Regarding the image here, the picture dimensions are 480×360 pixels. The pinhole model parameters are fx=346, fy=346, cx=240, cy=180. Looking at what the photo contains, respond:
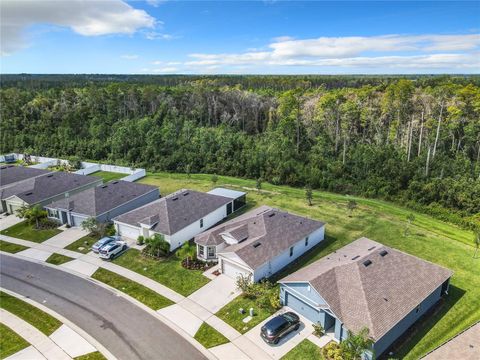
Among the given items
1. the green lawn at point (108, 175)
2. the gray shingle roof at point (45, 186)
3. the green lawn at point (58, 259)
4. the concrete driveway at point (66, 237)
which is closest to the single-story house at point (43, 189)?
the gray shingle roof at point (45, 186)

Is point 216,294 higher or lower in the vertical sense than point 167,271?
lower

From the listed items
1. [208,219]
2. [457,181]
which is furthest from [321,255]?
[457,181]

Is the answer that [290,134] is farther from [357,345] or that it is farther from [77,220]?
[357,345]

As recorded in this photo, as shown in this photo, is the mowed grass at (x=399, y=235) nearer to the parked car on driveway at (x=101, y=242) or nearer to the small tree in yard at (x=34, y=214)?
the small tree in yard at (x=34, y=214)

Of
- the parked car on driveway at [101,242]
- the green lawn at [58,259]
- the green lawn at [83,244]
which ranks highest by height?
the parked car on driveway at [101,242]

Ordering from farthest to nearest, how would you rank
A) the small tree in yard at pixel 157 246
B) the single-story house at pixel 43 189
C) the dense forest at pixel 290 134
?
the dense forest at pixel 290 134, the single-story house at pixel 43 189, the small tree in yard at pixel 157 246

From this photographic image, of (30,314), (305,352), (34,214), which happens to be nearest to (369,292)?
(305,352)

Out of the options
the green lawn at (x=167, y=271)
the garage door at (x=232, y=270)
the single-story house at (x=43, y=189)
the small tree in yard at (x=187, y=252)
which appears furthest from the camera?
the single-story house at (x=43, y=189)

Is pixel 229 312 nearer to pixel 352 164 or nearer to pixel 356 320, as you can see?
pixel 356 320
